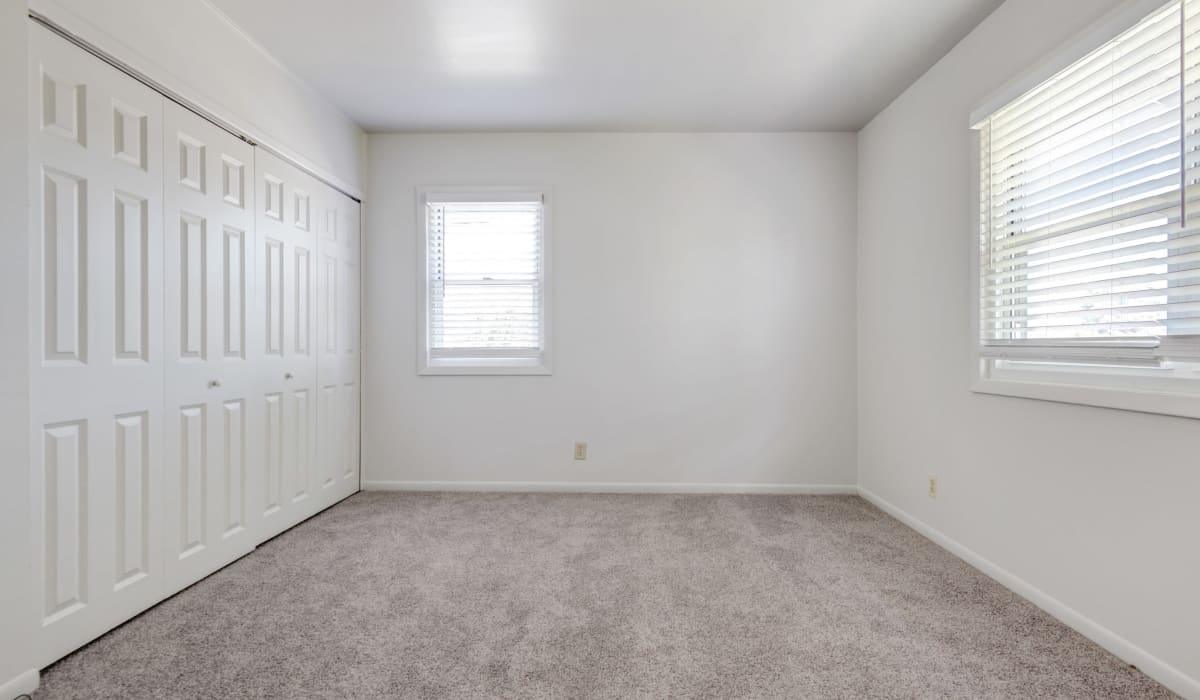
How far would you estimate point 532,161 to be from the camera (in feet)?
13.1

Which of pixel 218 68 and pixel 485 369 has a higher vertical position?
pixel 218 68

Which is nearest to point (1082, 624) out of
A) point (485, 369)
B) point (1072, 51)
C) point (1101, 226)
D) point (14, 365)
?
point (1101, 226)

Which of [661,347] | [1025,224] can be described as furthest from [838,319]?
[1025,224]

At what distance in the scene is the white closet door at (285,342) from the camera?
2855mm

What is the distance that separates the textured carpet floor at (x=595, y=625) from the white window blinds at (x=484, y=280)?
1.43 meters

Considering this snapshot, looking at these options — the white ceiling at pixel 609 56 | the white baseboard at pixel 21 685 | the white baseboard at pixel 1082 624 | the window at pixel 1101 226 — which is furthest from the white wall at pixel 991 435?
the white baseboard at pixel 21 685

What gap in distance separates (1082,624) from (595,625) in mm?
1767

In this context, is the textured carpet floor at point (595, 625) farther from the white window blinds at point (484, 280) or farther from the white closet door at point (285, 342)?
the white window blinds at point (484, 280)

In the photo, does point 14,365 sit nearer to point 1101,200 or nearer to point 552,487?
point 552,487

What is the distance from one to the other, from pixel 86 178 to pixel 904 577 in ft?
11.7

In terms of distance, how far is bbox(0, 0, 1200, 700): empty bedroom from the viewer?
1.75m

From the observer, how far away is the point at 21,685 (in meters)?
1.63

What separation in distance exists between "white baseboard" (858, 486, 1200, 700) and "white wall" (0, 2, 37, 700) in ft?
11.3

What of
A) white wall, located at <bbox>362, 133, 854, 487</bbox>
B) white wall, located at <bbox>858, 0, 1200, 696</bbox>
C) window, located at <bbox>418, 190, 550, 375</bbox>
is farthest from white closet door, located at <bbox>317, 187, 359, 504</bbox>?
white wall, located at <bbox>858, 0, 1200, 696</bbox>
